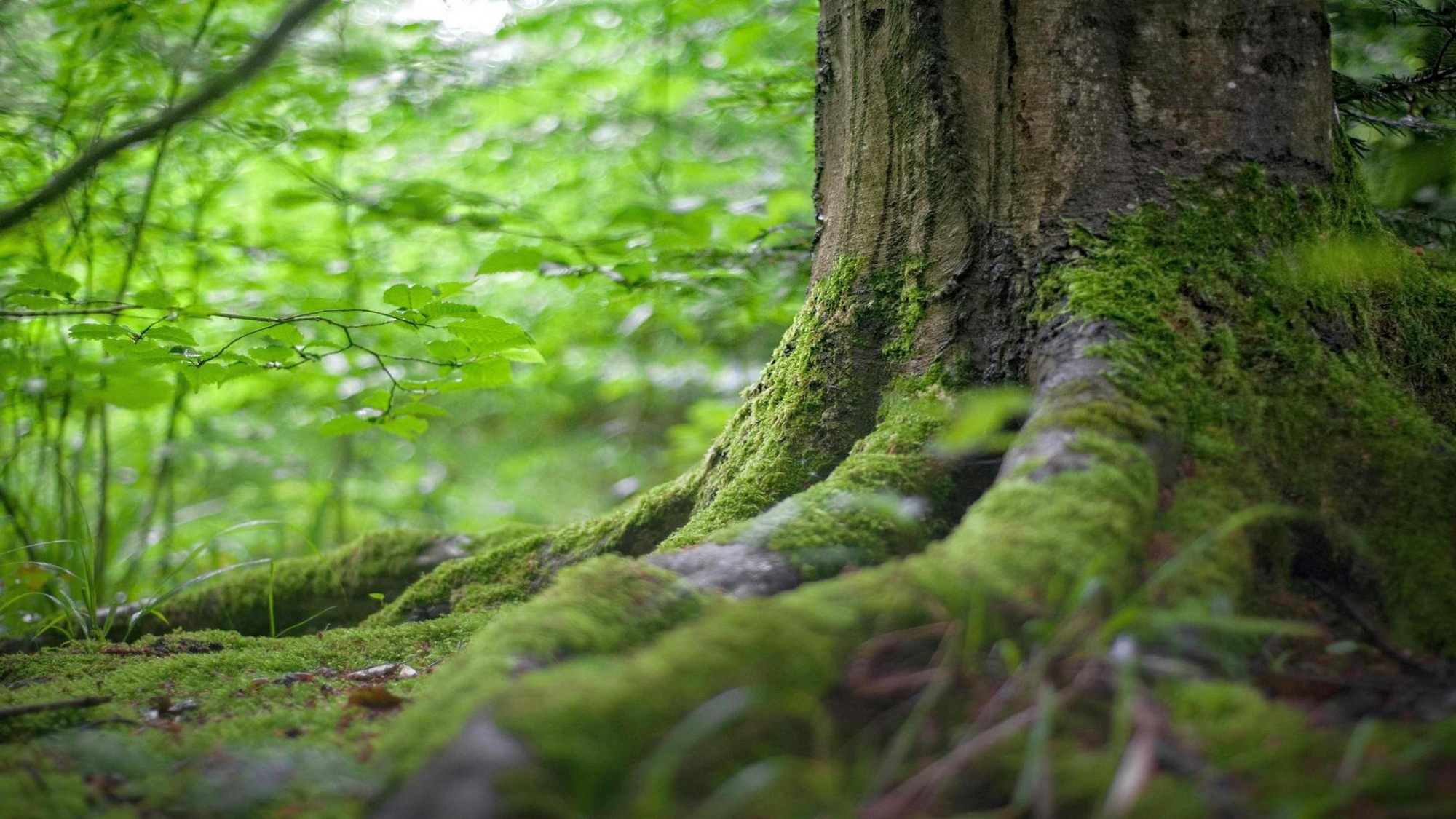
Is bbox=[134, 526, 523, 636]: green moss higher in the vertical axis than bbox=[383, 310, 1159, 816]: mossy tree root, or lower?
lower

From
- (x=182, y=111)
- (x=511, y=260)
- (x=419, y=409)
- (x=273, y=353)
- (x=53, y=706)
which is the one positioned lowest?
(x=53, y=706)

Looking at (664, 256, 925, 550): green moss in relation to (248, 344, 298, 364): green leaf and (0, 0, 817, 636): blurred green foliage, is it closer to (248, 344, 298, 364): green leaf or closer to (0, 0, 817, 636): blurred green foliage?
(0, 0, 817, 636): blurred green foliage

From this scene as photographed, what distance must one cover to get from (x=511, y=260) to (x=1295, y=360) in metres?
1.97

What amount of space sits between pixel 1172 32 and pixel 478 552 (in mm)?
2753

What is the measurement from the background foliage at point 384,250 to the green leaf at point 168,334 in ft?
A: 0.07

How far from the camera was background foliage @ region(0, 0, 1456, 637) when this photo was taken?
2.57 meters

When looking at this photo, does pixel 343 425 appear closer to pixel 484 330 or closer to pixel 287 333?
pixel 287 333

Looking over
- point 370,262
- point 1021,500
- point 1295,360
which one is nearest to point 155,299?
point 1021,500

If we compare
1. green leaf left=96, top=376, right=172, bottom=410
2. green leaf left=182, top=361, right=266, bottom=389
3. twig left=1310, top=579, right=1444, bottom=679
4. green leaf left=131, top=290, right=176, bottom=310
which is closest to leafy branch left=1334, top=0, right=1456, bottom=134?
twig left=1310, top=579, right=1444, bottom=679

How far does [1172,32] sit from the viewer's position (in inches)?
77.0

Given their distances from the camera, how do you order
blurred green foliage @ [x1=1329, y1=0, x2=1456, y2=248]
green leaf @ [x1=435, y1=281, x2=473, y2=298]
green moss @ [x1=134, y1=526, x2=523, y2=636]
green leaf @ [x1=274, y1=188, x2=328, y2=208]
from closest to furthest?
green leaf @ [x1=435, y1=281, x2=473, y2=298] < blurred green foliage @ [x1=1329, y1=0, x2=1456, y2=248] < green leaf @ [x1=274, y1=188, x2=328, y2=208] < green moss @ [x1=134, y1=526, x2=523, y2=636]

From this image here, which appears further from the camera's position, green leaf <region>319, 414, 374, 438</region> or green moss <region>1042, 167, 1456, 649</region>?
green leaf <region>319, 414, 374, 438</region>

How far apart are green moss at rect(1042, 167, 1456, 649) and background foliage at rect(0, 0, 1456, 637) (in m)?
0.79

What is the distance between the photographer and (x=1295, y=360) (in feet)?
5.75
